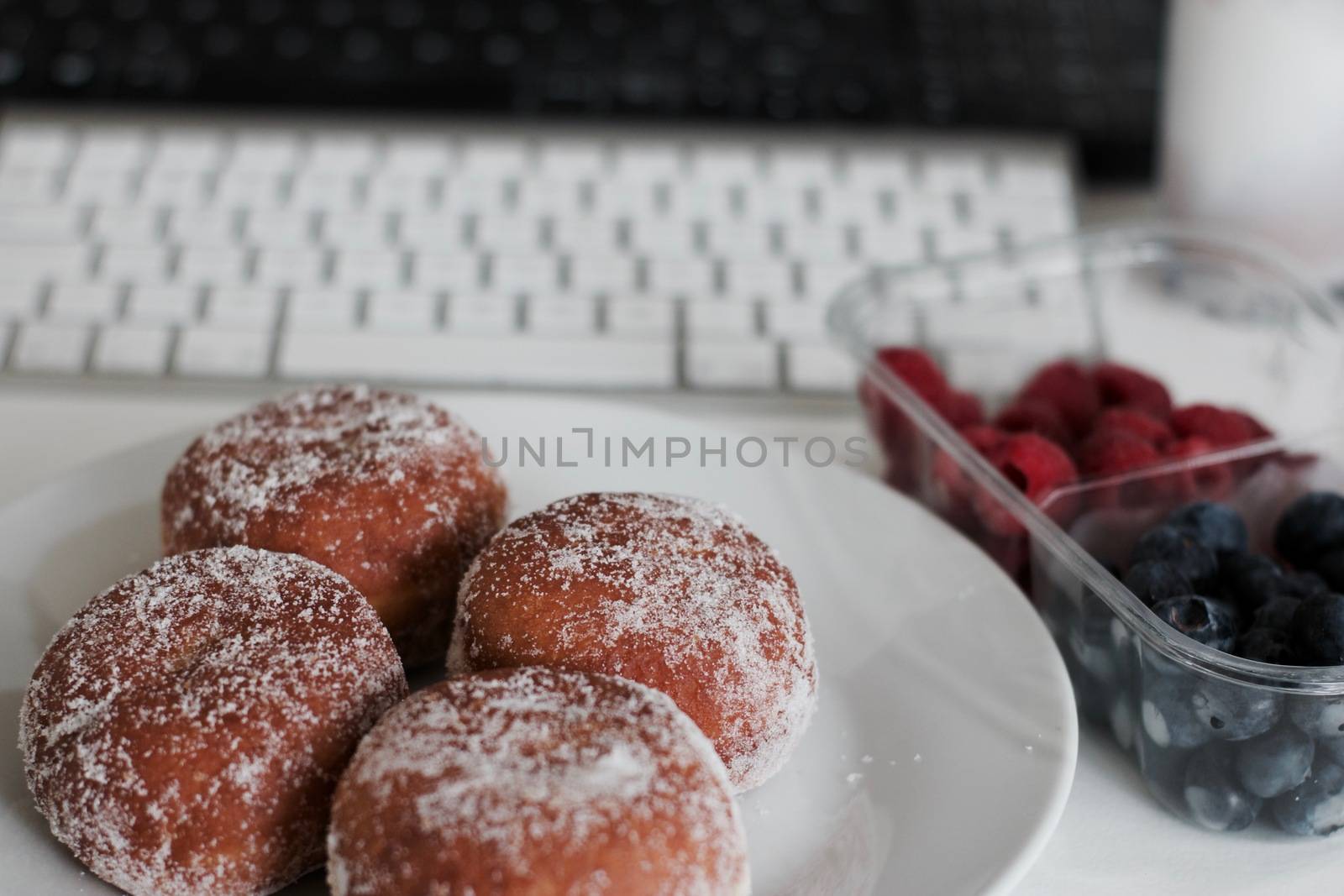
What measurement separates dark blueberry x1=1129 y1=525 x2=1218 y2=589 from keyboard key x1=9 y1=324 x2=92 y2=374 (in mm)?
866

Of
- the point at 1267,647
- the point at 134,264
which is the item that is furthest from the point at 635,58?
the point at 1267,647

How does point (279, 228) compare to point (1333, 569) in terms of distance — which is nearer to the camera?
point (1333, 569)

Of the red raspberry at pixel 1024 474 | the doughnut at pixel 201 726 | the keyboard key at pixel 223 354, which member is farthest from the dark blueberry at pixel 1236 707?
the keyboard key at pixel 223 354

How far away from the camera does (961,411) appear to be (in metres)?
1.05

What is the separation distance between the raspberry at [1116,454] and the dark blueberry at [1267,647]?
7.9 inches

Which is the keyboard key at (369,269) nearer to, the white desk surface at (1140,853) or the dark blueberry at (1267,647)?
the white desk surface at (1140,853)

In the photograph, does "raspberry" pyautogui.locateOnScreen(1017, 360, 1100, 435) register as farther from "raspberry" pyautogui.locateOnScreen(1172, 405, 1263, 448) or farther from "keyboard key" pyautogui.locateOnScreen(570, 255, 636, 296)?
"keyboard key" pyautogui.locateOnScreen(570, 255, 636, 296)

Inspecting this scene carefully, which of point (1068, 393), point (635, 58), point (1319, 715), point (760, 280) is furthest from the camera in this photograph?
point (635, 58)

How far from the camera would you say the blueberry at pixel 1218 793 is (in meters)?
0.76

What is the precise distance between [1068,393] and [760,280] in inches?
13.4

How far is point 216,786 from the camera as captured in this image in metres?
0.67

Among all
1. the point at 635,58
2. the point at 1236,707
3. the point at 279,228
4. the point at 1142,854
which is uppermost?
the point at 635,58

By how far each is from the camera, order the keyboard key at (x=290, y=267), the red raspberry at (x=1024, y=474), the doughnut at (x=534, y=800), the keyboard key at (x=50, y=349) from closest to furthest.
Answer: the doughnut at (x=534, y=800)
the red raspberry at (x=1024, y=474)
the keyboard key at (x=50, y=349)
the keyboard key at (x=290, y=267)

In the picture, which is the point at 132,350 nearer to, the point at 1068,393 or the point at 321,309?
the point at 321,309
